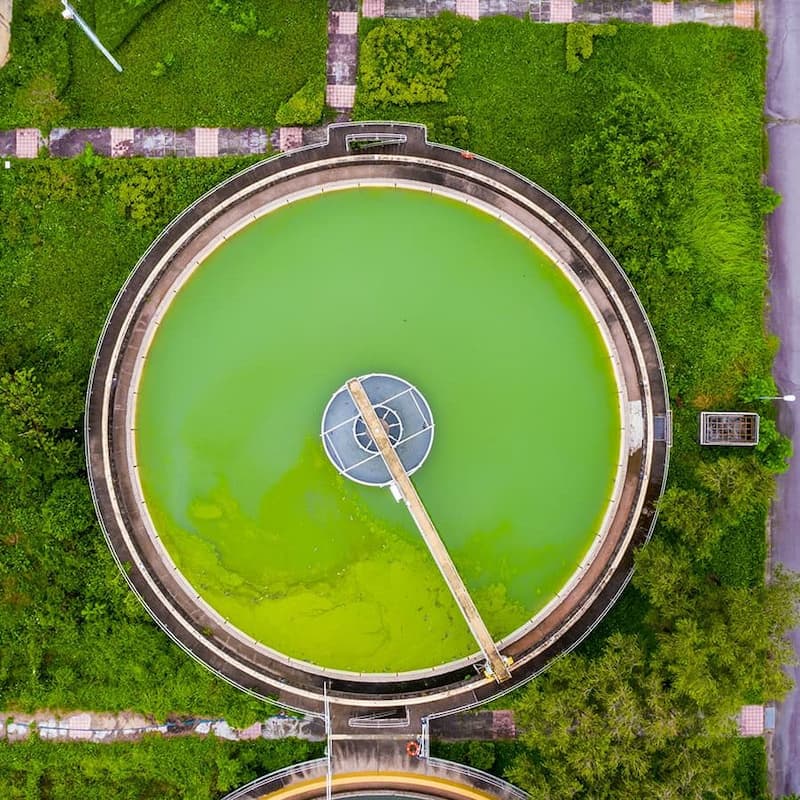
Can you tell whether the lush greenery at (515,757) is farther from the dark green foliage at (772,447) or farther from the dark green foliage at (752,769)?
the dark green foliage at (772,447)

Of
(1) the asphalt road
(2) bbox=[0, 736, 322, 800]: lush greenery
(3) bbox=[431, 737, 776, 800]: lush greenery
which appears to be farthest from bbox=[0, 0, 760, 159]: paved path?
(3) bbox=[431, 737, 776, 800]: lush greenery

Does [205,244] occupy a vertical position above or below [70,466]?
above

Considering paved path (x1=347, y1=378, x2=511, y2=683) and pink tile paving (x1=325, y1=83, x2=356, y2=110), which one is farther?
pink tile paving (x1=325, y1=83, x2=356, y2=110)

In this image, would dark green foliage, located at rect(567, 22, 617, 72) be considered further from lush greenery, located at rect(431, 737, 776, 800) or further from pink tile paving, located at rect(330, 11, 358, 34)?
lush greenery, located at rect(431, 737, 776, 800)

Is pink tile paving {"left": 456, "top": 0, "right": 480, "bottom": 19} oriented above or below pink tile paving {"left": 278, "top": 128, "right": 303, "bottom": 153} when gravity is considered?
above

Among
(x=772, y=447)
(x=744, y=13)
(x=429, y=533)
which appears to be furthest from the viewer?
(x=744, y=13)

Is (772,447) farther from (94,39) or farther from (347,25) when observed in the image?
(94,39)

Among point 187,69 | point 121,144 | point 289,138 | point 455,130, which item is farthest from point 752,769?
point 187,69
